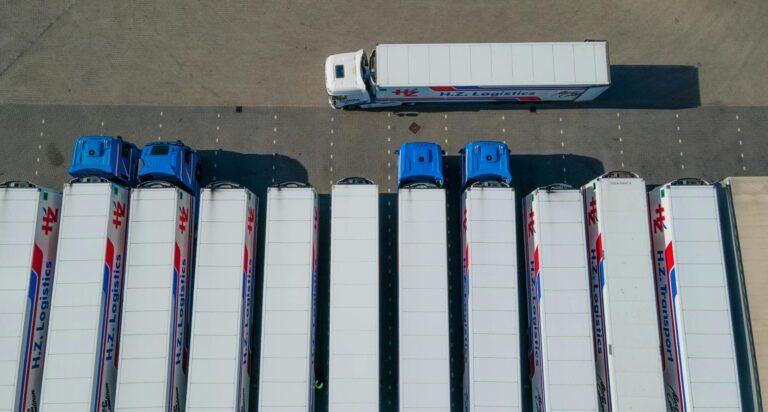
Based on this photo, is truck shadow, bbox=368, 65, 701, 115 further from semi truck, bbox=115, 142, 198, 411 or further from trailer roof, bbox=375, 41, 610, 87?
semi truck, bbox=115, 142, 198, 411

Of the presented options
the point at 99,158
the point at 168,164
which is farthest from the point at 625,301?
the point at 99,158

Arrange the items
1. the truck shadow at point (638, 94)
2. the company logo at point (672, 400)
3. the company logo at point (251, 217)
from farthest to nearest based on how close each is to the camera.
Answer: the truck shadow at point (638, 94) → the company logo at point (251, 217) → the company logo at point (672, 400)

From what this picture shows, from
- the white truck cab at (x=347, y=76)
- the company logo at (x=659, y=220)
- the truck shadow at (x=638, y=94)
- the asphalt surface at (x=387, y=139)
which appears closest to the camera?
the company logo at (x=659, y=220)

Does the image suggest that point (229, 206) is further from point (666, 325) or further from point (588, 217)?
point (666, 325)

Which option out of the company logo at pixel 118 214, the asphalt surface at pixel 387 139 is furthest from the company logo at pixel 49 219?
the asphalt surface at pixel 387 139

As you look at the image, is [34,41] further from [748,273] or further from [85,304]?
[748,273]

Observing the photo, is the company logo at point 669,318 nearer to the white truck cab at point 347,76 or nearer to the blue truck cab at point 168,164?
the white truck cab at point 347,76

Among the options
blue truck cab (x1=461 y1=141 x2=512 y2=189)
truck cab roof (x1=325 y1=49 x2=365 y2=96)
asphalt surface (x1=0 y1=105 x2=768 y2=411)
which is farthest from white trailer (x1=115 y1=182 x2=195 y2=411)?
blue truck cab (x1=461 y1=141 x2=512 y2=189)
